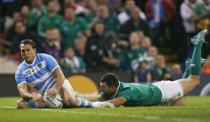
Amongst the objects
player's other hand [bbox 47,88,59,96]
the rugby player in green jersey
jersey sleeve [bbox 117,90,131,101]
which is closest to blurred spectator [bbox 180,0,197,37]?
the rugby player in green jersey

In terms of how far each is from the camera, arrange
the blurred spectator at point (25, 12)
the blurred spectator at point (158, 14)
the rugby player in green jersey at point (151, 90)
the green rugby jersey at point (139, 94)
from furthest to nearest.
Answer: the blurred spectator at point (158, 14), the blurred spectator at point (25, 12), the green rugby jersey at point (139, 94), the rugby player in green jersey at point (151, 90)

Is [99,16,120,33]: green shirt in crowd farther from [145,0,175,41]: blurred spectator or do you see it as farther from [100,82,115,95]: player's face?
[100,82,115,95]: player's face

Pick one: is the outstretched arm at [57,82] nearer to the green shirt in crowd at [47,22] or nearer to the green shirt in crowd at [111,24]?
the green shirt in crowd at [47,22]

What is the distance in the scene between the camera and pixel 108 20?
72.3 ft

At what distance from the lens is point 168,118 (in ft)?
33.4

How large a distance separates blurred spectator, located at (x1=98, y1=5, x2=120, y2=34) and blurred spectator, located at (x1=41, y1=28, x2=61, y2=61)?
1.91m

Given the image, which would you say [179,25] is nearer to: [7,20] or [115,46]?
[115,46]

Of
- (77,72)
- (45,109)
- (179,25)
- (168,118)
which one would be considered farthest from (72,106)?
(179,25)

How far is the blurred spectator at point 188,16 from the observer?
2223cm

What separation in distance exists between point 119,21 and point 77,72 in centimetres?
279

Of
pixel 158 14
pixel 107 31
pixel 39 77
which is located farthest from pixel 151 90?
pixel 158 14

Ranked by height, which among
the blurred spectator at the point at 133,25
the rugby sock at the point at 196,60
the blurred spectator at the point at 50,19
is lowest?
the rugby sock at the point at 196,60

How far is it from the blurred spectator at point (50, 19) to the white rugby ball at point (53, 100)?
790 centimetres

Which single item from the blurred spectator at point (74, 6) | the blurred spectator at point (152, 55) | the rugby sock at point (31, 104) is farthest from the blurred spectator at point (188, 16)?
the rugby sock at point (31, 104)
